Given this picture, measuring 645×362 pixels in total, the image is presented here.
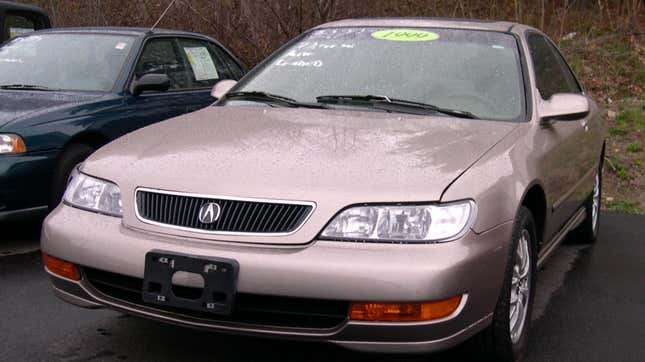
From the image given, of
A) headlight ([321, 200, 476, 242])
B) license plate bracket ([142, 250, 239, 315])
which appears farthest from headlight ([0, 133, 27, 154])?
headlight ([321, 200, 476, 242])

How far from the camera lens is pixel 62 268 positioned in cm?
353

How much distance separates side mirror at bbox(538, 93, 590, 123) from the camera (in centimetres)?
422

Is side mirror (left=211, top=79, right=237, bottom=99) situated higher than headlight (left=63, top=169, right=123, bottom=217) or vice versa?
side mirror (left=211, top=79, right=237, bottom=99)

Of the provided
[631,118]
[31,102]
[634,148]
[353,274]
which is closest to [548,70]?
[353,274]

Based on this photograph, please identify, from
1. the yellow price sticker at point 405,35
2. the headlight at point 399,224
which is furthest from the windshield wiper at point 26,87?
the headlight at point 399,224

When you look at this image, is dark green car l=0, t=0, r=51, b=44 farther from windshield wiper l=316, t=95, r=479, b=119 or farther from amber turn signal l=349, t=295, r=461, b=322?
amber turn signal l=349, t=295, r=461, b=322

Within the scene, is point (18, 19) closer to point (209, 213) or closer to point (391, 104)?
point (391, 104)

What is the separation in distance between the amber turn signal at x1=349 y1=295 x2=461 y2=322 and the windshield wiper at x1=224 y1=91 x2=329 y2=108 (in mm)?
1496

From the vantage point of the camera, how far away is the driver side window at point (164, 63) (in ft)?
22.3

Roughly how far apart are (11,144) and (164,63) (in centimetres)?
196

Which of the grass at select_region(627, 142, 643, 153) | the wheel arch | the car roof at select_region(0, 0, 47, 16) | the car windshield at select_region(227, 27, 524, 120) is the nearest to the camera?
the wheel arch

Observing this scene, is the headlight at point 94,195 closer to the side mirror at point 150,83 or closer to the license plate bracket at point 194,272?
the license plate bracket at point 194,272

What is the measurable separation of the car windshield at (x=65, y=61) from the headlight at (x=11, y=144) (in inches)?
42.9

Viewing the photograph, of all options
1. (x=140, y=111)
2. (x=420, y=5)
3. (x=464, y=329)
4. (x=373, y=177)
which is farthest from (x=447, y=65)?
(x=420, y=5)
